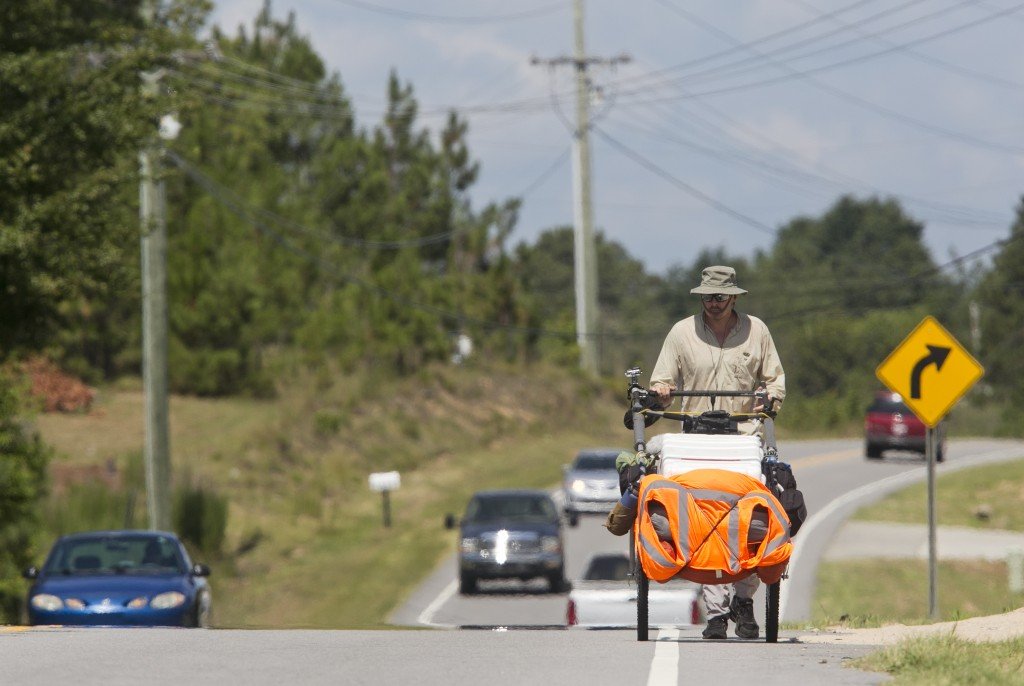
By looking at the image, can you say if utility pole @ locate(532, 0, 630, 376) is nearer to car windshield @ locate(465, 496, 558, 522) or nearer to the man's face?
car windshield @ locate(465, 496, 558, 522)

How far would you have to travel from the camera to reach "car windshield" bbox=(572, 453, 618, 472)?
36469 millimetres

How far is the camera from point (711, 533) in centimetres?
960

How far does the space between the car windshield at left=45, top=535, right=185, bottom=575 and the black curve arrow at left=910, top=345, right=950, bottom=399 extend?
8.90 metres

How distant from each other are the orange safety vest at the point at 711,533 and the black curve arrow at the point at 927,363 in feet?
37.0

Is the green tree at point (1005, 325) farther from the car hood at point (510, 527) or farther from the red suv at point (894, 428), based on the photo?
the car hood at point (510, 527)

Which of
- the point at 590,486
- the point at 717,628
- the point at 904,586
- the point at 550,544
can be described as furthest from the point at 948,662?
the point at 590,486

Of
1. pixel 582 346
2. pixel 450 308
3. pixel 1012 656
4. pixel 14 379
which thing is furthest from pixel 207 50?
pixel 582 346

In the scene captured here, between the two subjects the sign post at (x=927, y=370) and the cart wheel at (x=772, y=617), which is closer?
the cart wheel at (x=772, y=617)

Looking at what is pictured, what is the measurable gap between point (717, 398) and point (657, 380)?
0.49m

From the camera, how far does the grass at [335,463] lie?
32500 mm

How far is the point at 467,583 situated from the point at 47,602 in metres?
13.3

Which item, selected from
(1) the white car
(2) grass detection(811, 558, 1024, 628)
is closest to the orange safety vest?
(1) the white car

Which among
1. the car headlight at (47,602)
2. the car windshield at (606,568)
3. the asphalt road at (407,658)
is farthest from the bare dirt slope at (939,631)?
the car windshield at (606,568)

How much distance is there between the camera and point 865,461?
5497 cm
